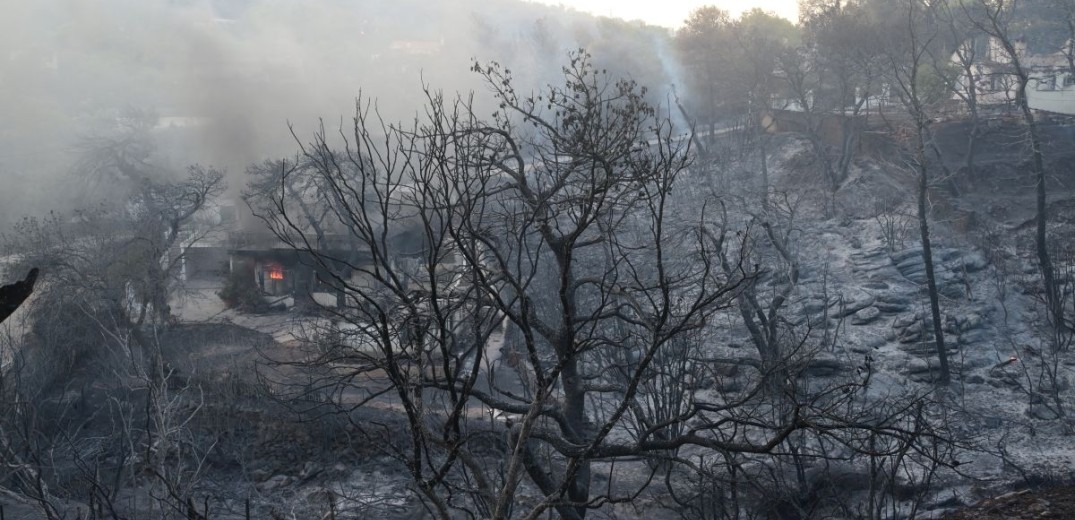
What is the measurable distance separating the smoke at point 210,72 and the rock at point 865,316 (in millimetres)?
16226

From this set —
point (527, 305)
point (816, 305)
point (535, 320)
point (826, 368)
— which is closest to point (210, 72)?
point (816, 305)

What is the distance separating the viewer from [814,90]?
74.5 feet

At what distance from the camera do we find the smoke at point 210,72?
88.3ft

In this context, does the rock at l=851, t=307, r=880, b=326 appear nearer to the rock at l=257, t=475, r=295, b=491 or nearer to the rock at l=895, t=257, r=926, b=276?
the rock at l=895, t=257, r=926, b=276

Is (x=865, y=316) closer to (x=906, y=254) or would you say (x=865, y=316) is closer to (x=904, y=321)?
(x=904, y=321)

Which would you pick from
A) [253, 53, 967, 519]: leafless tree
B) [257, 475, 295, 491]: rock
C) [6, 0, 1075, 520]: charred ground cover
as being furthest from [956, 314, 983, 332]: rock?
[257, 475, 295, 491]: rock

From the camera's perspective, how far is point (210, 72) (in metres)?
30.0

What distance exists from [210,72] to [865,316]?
24.6 metres

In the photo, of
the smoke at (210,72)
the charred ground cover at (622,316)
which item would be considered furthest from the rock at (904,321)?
the smoke at (210,72)

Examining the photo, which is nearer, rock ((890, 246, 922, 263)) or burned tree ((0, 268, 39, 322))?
burned tree ((0, 268, 39, 322))

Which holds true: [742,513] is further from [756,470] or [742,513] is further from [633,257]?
[633,257]

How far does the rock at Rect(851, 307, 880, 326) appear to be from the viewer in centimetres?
1387

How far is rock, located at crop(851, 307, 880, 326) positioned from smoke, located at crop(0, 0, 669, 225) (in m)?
16.2

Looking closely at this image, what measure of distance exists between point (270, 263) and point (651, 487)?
1205 centimetres
